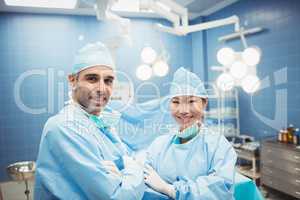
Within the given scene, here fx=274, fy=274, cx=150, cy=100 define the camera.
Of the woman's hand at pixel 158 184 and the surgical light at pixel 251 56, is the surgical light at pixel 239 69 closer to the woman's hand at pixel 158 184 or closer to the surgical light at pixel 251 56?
the surgical light at pixel 251 56

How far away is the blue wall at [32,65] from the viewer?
4.14 metres

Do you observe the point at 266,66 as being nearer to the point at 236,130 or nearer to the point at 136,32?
the point at 236,130

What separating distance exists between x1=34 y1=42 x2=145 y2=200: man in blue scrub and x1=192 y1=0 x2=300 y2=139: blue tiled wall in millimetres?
2673

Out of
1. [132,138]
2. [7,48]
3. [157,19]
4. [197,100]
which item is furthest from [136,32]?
[197,100]

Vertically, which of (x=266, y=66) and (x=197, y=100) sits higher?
(x=266, y=66)

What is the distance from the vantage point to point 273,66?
11.3ft

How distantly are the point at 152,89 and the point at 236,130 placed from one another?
163 centimetres

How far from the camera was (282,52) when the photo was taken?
10.9 ft

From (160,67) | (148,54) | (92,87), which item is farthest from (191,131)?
(160,67)

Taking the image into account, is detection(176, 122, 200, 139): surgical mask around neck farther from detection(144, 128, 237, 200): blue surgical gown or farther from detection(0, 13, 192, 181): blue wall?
detection(0, 13, 192, 181): blue wall

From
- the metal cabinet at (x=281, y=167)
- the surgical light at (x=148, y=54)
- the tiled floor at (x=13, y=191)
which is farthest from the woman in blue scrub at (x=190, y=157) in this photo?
the tiled floor at (x=13, y=191)

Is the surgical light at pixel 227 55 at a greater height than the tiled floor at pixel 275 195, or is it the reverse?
the surgical light at pixel 227 55

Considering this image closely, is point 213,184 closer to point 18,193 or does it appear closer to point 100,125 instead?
point 100,125

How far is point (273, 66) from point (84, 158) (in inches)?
121
